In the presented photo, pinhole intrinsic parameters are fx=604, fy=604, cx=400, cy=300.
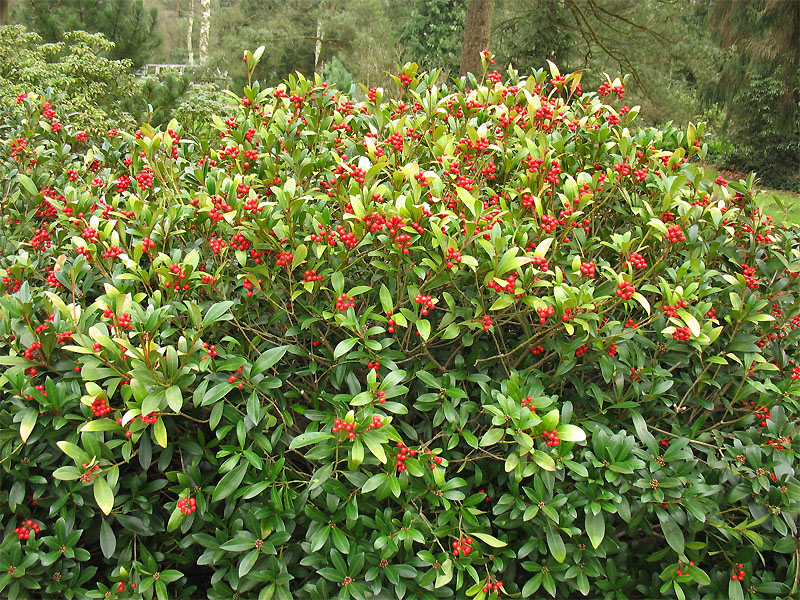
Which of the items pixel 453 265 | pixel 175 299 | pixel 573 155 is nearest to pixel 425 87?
pixel 573 155

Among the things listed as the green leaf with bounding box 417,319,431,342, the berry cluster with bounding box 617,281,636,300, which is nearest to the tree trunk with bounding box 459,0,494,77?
the berry cluster with bounding box 617,281,636,300

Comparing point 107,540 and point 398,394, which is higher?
point 398,394

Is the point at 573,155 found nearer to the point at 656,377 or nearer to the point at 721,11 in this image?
the point at 656,377

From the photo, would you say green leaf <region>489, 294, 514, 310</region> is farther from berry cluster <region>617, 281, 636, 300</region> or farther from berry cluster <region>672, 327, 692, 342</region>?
berry cluster <region>672, 327, 692, 342</region>

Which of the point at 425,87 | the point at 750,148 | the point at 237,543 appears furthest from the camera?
the point at 750,148

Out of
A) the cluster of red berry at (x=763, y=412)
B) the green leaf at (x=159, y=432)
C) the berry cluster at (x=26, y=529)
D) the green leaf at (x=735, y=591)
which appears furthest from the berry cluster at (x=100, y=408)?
the cluster of red berry at (x=763, y=412)

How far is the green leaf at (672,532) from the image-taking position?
1922 millimetres

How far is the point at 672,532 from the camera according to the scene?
1.95 metres

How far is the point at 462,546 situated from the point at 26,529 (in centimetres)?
134

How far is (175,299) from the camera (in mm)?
2055

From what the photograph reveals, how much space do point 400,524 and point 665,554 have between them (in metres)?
0.93

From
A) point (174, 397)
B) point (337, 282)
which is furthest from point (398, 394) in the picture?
point (174, 397)

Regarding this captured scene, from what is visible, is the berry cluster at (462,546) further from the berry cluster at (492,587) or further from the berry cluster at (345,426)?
the berry cluster at (345,426)

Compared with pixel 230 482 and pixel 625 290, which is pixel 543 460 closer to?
pixel 625 290
